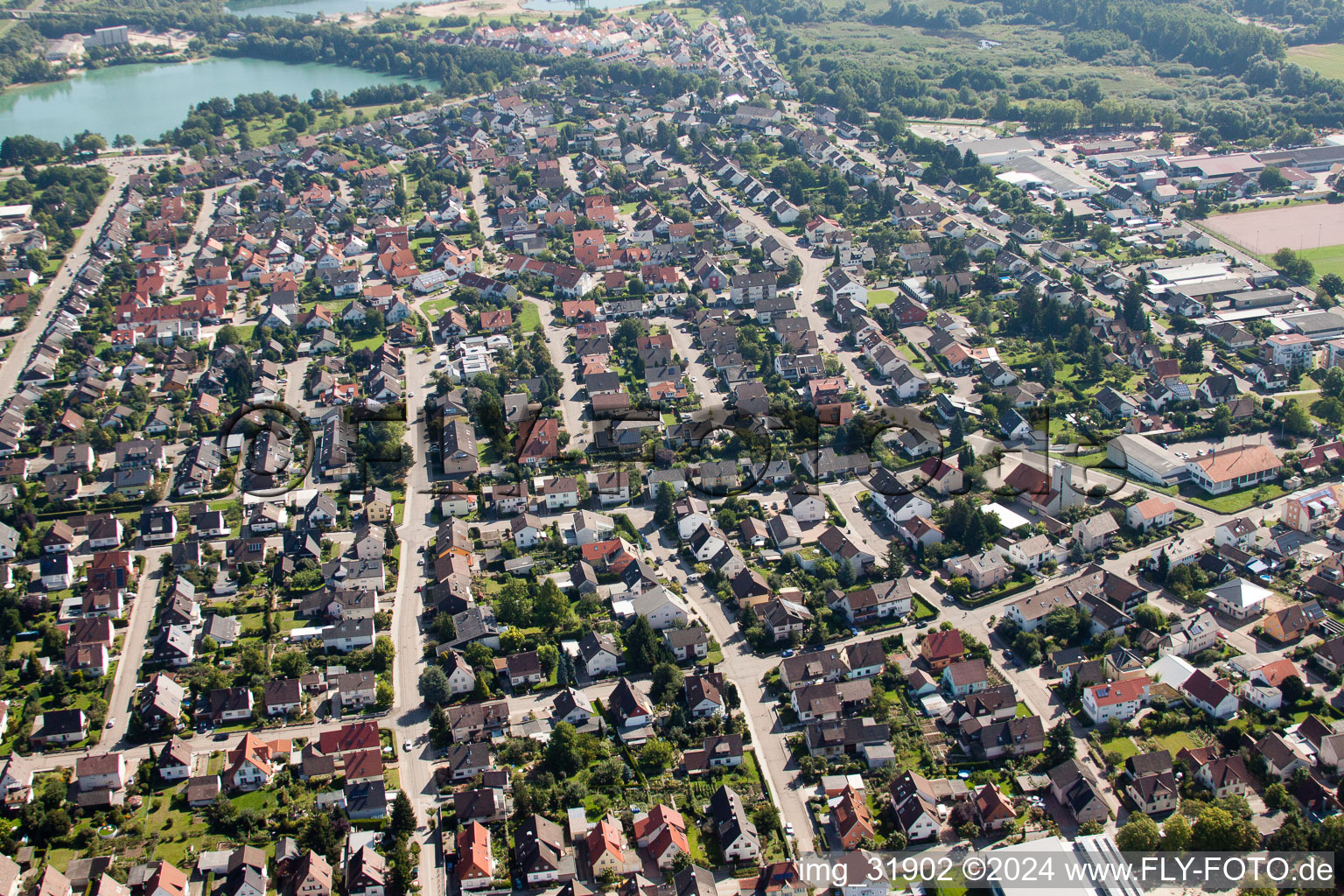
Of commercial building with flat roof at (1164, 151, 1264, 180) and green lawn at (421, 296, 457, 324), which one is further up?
commercial building with flat roof at (1164, 151, 1264, 180)

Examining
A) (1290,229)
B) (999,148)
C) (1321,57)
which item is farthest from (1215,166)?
(1321,57)

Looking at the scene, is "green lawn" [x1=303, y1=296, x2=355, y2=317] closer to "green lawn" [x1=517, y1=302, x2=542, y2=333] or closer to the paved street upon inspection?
"green lawn" [x1=517, y1=302, x2=542, y2=333]

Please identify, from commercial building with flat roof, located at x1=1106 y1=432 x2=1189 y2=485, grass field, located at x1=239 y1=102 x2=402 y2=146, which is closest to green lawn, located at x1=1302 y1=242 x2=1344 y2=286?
commercial building with flat roof, located at x1=1106 y1=432 x2=1189 y2=485

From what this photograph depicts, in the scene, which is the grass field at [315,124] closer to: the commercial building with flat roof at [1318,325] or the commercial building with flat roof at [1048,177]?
the commercial building with flat roof at [1048,177]

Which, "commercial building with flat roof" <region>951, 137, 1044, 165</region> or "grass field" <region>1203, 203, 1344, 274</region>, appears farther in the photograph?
"commercial building with flat roof" <region>951, 137, 1044, 165</region>

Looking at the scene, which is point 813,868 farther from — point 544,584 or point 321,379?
point 321,379

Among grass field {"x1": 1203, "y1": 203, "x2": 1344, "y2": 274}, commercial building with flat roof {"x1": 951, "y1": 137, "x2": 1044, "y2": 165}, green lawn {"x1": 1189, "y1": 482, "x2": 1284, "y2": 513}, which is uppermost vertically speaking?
commercial building with flat roof {"x1": 951, "y1": 137, "x2": 1044, "y2": 165}

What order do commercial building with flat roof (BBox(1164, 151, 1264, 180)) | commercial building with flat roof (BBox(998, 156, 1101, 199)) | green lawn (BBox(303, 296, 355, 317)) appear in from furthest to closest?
commercial building with flat roof (BBox(1164, 151, 1264, 180)), commercial building with flat roof (BBox(998, 156, 1101, 199)), green lawn (BBox(303, 296, 355, 317))
